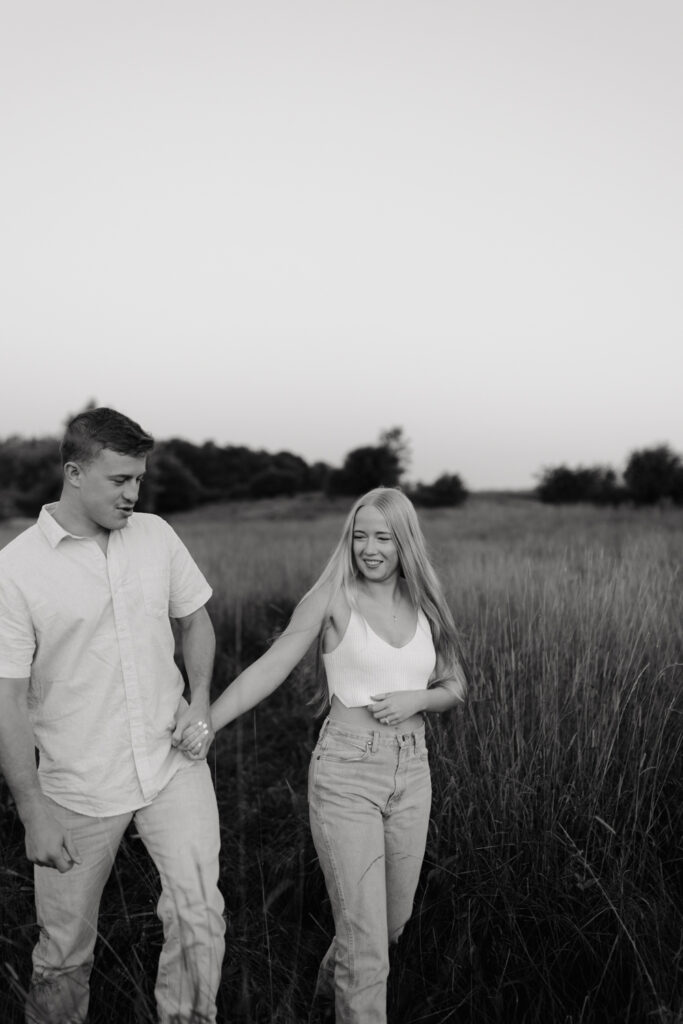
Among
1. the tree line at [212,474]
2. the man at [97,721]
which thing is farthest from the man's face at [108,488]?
the tree line at [212,474]

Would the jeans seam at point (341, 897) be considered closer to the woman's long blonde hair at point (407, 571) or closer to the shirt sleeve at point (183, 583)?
the woman's long blonde hair at point (407, 571)

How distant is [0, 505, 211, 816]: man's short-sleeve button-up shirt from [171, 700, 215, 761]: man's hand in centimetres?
4

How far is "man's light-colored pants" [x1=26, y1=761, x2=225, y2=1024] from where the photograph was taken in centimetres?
204

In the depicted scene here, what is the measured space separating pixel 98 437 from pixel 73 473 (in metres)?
0.14

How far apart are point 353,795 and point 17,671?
1024 millimetres

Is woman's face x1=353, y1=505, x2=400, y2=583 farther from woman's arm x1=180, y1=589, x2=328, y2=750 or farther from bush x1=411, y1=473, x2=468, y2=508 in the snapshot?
bush x1=411, y1=473, x2=468, y2=508

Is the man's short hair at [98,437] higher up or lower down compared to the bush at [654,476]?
lower down

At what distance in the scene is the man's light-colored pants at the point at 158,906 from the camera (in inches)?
80.3

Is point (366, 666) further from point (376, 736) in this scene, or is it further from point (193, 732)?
point (193, 732)

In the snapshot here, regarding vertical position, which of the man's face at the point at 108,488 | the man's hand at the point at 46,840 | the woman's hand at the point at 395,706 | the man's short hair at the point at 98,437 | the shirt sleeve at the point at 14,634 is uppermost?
the man's short hair at the point at 98,437

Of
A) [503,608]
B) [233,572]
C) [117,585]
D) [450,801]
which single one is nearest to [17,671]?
[117,585]

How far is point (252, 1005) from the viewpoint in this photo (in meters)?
2.43

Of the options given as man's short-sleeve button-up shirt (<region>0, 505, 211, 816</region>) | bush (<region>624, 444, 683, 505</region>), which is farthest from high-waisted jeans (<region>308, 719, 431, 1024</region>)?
bush (<region>624, 444, 683, 505</region>)

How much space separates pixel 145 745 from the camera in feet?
7.15
